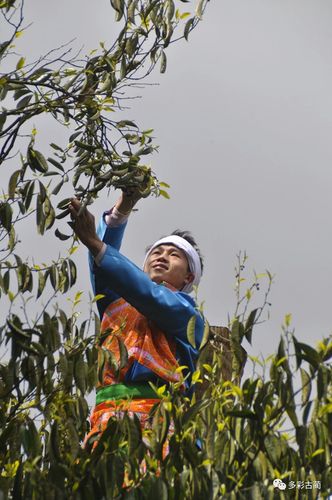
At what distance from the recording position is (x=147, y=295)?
22.0 ft

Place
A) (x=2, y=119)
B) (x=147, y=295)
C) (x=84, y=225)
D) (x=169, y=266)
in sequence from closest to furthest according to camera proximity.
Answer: (x=2, y=119), (x=84, y=225), (x=147, y=295), (x=169, y=266)

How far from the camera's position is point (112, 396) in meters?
6.59

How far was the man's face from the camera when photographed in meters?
7.48

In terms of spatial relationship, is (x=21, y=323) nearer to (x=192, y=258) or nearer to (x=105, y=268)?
(x=105, y=268)

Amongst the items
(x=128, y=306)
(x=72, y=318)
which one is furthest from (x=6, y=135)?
(x=128, y=306)

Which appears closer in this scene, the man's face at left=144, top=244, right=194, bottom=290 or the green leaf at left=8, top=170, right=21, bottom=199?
the green leaf at left=8, top=170, right=21, bottom=199

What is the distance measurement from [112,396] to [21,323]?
1.24m

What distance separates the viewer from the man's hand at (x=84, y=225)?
6.27 meters

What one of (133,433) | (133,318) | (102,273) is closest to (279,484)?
(133,433)

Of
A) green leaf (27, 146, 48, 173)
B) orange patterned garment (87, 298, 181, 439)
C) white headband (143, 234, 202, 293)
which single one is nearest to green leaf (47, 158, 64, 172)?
green leaf (27, 146, 48, 173)

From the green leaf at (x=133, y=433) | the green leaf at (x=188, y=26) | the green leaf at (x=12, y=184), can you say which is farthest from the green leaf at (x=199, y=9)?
the green leaf at (x=133, y=433)

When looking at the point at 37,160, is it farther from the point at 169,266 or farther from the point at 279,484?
the point at 279,484

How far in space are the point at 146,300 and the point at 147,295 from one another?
0.09 feet

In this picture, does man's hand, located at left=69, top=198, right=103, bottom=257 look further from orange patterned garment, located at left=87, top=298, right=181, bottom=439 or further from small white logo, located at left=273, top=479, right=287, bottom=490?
small white logo, located at left=273, top=479, right=287, bottom=490
